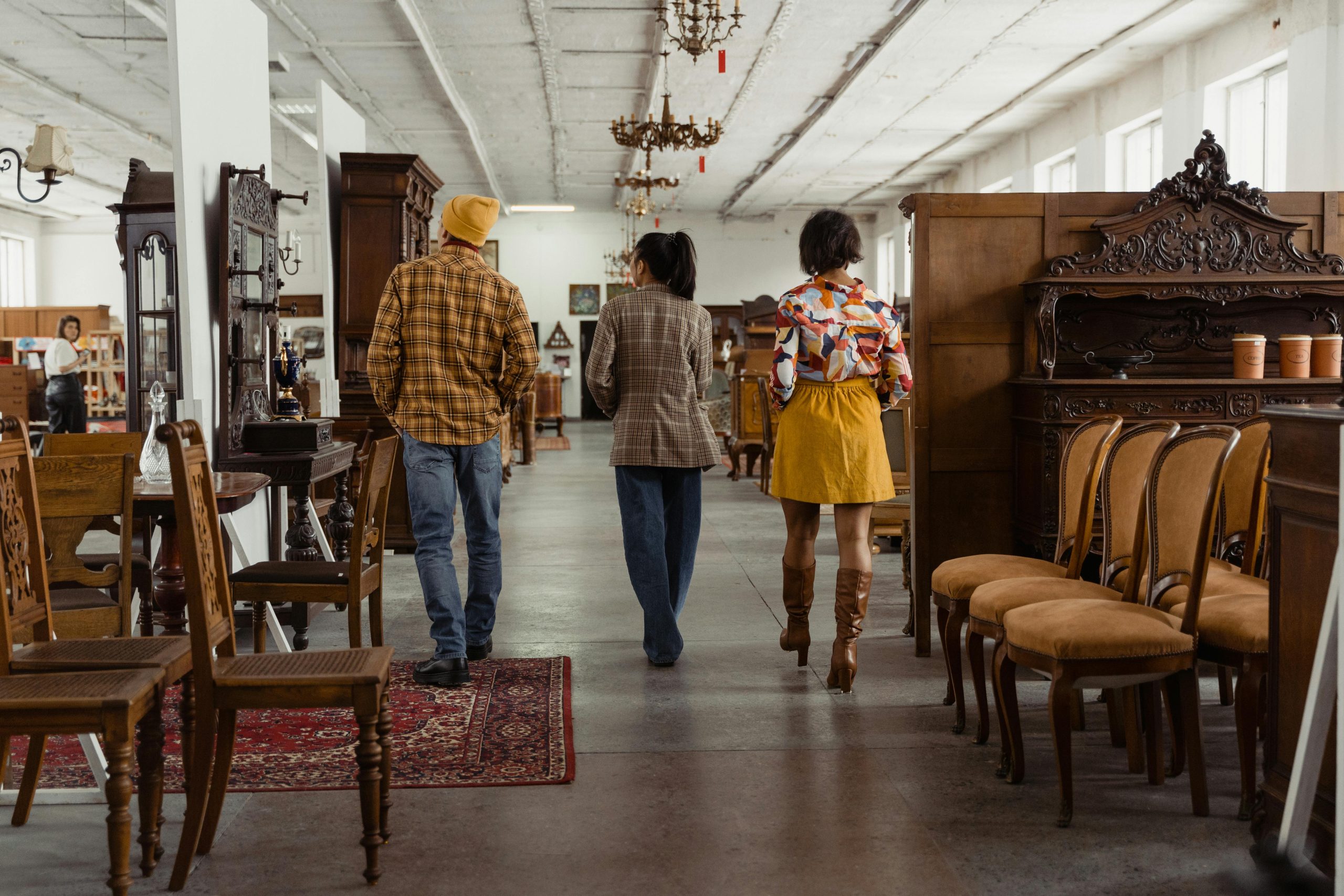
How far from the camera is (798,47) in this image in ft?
36.0

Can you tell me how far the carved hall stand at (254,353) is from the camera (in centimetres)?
483

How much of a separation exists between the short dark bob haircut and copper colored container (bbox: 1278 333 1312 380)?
2158mm

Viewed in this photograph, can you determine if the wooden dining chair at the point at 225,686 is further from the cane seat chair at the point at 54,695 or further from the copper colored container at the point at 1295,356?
the copper colored container at the point at 1295,356

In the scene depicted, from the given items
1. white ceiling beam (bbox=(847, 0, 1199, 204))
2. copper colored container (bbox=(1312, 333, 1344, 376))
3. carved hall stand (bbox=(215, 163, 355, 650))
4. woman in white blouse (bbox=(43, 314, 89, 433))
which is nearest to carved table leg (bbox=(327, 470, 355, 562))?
carved hall stand (bbox=(215, 163, 355, 650))

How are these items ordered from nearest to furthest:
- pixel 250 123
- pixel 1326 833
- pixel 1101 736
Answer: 1. pixel 1326 833
2. pixel 1101 736
3. pixel 250 123

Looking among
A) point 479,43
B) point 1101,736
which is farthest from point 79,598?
point 479,43

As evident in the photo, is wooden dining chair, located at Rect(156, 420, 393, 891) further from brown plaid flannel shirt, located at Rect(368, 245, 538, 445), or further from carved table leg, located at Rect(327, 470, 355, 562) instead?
carved table leg, located at Rect(327, 470, 355, 562)

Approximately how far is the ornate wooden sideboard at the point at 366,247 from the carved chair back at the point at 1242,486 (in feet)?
15.7

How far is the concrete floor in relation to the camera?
2.61 meters

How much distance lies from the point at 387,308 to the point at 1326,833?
3235 mm

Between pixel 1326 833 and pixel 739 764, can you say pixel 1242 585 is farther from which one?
pixel 739 764

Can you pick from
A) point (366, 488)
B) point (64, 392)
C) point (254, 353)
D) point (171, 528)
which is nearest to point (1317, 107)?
point (254, 353)

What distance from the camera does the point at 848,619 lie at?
4117mm

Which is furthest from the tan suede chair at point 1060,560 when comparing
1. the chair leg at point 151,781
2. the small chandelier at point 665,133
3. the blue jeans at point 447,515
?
the small chandelier at point 665,133
